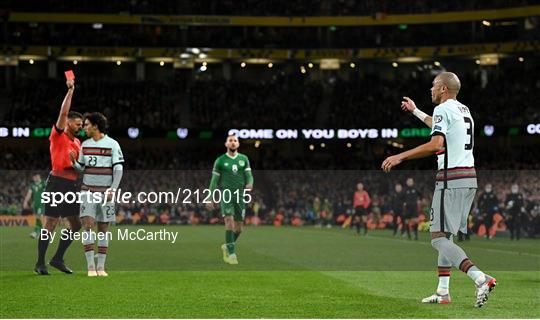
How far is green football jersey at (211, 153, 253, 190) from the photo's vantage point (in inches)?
784

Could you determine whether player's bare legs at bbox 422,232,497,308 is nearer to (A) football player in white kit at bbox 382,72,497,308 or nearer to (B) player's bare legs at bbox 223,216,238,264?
(A) football player in white kit at bbox 382,72,497,308

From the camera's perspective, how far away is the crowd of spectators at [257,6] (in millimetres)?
62719

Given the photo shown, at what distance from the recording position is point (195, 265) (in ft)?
61.0

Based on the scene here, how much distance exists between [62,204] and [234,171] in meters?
4.47

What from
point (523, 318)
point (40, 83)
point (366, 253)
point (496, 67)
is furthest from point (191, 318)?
point (496, 67)

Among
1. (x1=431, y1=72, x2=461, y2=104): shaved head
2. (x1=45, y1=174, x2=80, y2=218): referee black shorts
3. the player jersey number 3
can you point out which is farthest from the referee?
the player jersey number 3

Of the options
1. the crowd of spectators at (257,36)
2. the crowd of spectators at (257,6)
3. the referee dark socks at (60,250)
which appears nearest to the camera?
the referee dark socks at (60,250)

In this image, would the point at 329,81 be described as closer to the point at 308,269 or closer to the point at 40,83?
the point at 40,83

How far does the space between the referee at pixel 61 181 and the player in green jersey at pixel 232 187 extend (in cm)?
382

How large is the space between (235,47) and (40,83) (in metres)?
12.9

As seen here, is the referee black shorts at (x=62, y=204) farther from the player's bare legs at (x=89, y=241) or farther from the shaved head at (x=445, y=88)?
the shaved head at (x=445, y=88)

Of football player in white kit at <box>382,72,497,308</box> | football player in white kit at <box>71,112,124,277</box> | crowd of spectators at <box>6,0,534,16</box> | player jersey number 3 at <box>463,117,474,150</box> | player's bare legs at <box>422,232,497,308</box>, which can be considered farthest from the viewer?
crowd of spectators at <box>6,0,534,16</box>

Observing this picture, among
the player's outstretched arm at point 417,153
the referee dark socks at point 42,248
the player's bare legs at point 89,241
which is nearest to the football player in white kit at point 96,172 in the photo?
the player's bare legs at point 89,241

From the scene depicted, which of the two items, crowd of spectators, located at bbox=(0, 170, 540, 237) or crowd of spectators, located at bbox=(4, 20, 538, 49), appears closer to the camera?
crowd of spectators, located at bbox=(0, 170, 540, 237)
